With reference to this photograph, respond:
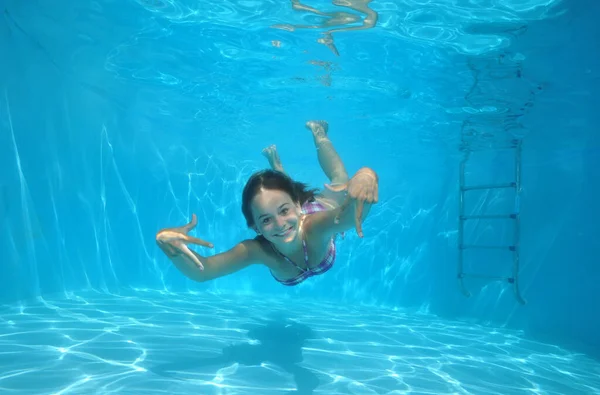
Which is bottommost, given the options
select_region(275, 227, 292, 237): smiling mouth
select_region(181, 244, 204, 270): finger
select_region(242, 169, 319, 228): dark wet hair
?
select_region(181, 244, 204, 270): finger

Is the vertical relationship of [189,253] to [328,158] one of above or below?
below

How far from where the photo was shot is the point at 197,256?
3902 millimetres

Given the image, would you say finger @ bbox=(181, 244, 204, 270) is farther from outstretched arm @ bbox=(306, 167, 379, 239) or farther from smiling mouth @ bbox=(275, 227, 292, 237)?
outstretched arm @ bbox=(306, 167, 379, 239)

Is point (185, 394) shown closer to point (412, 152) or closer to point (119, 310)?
point (119, 310)

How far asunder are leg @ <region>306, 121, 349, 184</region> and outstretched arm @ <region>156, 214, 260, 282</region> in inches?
142

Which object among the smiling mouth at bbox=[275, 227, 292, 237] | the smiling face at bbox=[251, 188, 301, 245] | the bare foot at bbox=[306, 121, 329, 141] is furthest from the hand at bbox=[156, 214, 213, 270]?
the bare foot at bbox=[306, 121, 329, 141]

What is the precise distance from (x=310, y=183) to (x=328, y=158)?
18.7 ft

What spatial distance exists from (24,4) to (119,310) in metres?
8.39

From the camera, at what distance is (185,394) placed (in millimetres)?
4457

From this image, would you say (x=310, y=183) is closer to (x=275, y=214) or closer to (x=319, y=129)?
(x=319, y=129)

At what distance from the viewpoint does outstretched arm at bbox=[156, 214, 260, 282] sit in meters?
3.48

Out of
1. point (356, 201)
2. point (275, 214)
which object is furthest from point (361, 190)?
point (275, 214)

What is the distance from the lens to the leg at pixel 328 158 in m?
8.34

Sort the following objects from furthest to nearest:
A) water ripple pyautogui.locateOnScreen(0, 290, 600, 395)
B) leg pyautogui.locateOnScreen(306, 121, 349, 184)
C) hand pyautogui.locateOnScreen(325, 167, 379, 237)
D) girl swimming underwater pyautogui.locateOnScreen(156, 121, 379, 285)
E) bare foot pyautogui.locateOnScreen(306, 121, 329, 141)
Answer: bare foot pyautogui.locateOnScreen(306, 121, 329, 141) → leg pyautogui.locateOnScreen(306, 121, 349, 184) → water ripple pyautogui.locateOnScreen(0, 290, 600, 395) → girl swimming underwater pyautogui.locateOnScreen(156, 121, 379, 285) → hand pyautogui.locateOnScreen(325, 167, 379, 237)
